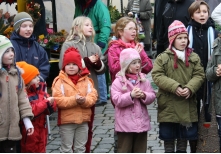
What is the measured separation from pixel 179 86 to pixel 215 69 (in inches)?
17.5

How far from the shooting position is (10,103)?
19.1ft

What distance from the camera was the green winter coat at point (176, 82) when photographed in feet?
21.0

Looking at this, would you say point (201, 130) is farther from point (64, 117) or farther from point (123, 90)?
point (64, 117)

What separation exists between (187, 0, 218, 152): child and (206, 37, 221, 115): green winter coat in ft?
1.26

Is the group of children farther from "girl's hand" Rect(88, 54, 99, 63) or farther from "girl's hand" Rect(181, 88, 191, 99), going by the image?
"girl's hand" Rect(88, 54, 99, 63)

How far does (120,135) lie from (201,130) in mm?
931

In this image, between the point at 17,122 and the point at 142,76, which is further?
the point at 142,76

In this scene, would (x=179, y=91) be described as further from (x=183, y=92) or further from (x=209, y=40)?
(x=209, y=40)

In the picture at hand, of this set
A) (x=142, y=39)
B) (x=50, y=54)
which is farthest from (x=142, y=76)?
(x=142, y=39)

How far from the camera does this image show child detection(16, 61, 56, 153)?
625 cm

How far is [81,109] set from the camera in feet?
21.8

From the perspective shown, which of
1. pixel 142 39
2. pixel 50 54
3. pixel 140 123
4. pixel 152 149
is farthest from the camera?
pixel 142 39

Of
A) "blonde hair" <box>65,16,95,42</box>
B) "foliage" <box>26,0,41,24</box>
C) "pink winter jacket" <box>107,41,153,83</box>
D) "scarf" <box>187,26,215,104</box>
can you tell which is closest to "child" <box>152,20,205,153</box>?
"scarf" <box>187,26,215,104</box>

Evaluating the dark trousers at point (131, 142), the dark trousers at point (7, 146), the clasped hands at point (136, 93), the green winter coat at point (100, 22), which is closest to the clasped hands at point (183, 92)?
the clasped hands at point (136, 93)
